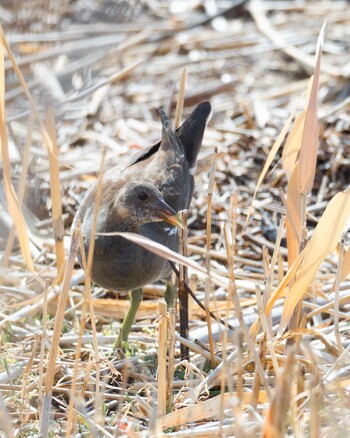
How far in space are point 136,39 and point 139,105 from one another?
811 millimetres

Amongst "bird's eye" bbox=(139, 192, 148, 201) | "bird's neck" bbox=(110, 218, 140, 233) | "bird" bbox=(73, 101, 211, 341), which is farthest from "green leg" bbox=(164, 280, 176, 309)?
"bird's eye" bbox=(139, 192, 148, 201)

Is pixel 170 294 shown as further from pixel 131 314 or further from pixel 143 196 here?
pixel 143 196

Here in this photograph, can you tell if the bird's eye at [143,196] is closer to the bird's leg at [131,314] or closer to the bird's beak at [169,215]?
the bird's beak at [169,215]

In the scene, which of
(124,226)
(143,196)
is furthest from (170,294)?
(143,196)

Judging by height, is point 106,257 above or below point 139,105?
below

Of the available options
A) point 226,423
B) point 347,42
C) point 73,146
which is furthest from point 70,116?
point 226,423

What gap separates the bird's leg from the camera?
3.77 m

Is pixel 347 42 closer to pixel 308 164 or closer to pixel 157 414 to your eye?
pixel 308 164

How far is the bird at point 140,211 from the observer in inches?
147

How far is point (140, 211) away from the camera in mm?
3736

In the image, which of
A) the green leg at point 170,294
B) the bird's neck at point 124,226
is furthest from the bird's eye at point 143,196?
the green leg at point 170,294

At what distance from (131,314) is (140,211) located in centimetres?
46

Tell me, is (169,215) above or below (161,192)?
below

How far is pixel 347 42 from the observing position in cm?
679
